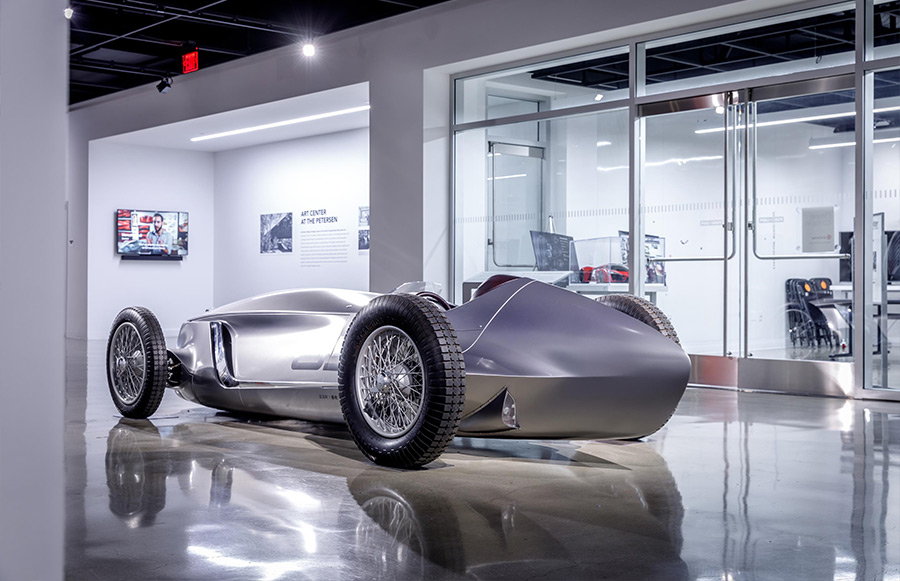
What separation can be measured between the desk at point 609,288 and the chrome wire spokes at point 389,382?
5.26 meters

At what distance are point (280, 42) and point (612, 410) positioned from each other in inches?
384

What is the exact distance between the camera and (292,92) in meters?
12.3

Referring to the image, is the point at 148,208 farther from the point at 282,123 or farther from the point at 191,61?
the point at 191,61

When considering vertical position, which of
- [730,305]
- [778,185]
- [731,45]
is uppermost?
[731,45]

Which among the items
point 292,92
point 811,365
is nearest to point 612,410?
point 811,365

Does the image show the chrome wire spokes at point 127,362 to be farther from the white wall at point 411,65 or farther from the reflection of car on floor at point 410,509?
the white wall at point 411,65

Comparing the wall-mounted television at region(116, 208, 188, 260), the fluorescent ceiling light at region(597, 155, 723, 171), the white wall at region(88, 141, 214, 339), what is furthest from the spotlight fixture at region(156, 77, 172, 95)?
the fluorescent ceiling light at region(597, 155, 723, 171)

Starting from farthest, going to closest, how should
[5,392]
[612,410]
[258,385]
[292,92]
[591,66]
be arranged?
[292,92]
[591,66]
[258,385]
[612,410]
[5,392]

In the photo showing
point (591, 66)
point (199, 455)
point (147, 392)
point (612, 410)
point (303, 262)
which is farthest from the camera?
point (303, 262)

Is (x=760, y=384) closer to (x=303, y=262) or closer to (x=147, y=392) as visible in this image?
(x=147, y=392)

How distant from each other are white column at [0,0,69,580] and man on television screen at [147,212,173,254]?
15544mm

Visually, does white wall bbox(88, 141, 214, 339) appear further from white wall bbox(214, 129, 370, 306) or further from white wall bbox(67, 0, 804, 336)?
white wall bbox(67, 0, 804, 336)

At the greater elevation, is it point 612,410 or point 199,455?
point 612,410

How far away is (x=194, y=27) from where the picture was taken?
12617 mm
